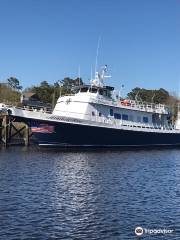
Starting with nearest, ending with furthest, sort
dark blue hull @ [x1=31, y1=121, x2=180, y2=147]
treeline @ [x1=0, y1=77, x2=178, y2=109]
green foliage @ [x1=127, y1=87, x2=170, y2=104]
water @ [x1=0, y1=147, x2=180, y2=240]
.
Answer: water @ [x1=0, y1=147, x2=180, y2=240], dark blue hull @ [x1=31, y1=121, x2=180, y2=147], treeline @ [x1=0, y1=77, x2=178, y2=109], green foliage @ [x1=127, y1=87, x2=170, y2=104]

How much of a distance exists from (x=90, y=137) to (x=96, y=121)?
214 cm

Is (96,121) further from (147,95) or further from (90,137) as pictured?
(147,95)

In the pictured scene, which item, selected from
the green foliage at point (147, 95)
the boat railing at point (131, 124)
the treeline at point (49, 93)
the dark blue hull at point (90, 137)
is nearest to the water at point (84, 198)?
the dark blue hull at point (90, 137)

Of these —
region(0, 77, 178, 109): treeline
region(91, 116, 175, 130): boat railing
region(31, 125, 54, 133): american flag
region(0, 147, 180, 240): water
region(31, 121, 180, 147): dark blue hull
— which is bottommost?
region(0, 147, 180, 240): water

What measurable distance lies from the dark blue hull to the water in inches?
417

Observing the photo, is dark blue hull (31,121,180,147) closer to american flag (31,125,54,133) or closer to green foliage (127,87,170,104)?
american flag (31,125,54,133)

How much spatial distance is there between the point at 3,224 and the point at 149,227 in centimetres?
607

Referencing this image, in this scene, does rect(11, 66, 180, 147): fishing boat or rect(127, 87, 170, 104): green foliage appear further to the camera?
rect(127, 87, 170, 104): green foliage

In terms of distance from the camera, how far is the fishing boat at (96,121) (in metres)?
52.2

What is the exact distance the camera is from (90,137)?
2136 inches

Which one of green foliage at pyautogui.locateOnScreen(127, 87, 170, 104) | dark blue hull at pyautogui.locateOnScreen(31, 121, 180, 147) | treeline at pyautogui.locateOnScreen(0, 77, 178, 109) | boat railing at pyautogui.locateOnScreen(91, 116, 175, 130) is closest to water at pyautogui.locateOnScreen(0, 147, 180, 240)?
dark blue hull at pyautogui.locateOnScreen(31, 121, 180, 147)

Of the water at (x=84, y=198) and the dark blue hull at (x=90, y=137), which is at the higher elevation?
the dark blue hull at (x=90, y=137)

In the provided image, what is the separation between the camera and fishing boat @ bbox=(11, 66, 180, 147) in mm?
52219

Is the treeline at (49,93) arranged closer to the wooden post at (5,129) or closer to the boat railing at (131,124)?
the boat railing at (131,124)
